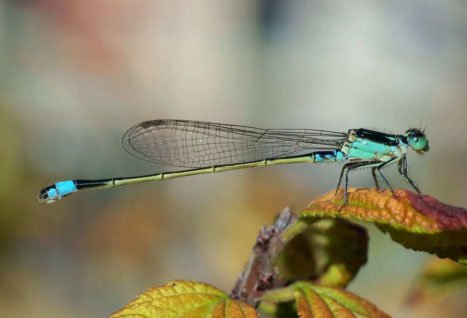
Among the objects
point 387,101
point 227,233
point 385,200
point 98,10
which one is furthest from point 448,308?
point 98,10

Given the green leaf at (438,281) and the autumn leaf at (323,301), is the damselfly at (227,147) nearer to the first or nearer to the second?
the green leaf at (438,281)

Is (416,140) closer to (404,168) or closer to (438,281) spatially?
(404,168)

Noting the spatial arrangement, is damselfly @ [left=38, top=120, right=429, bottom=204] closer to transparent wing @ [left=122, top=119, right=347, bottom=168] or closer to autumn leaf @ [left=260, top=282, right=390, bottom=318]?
transparent wing @ [left=122, top=119, right=347, bottom=168]

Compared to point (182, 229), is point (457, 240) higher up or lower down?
higher up

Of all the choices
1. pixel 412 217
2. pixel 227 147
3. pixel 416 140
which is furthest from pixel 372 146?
pixel 412 217

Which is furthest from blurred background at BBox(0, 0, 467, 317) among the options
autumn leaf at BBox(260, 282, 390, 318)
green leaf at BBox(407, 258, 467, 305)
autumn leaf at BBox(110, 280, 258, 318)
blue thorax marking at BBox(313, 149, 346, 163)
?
autumn leaf at BBox(110, 280, 258, 318)

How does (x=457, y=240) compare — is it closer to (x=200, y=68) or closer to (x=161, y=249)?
(x=161, y=249)
